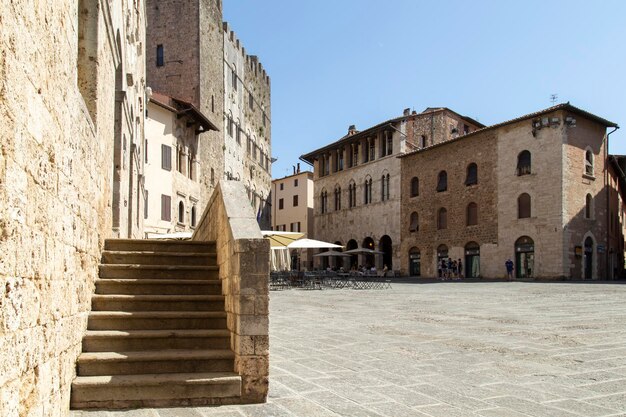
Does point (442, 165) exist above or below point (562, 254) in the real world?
above

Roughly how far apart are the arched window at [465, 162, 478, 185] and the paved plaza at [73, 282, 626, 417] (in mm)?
23432

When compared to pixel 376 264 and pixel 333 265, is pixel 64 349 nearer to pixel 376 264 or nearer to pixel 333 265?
pixel 376 264

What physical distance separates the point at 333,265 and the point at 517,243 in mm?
17821

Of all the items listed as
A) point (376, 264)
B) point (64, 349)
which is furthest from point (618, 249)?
point (64, 349)

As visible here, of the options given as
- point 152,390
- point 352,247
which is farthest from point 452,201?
point 152,390

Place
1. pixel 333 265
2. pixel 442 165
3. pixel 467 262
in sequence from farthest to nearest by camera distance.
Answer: pixel 333 265 → pixel 442 165 → pixel 467 262

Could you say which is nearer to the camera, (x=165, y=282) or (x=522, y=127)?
(x=165, y=282)

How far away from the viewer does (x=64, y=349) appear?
414cm

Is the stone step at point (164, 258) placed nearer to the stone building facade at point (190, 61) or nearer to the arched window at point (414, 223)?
the stone building facade at point (190, 61)

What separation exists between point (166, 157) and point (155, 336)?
24.3m

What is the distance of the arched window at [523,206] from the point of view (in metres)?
30.8

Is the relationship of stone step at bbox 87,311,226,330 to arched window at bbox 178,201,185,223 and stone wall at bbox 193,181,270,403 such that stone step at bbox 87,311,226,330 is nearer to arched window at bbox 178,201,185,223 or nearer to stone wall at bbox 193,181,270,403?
stone wall at bbox 193,181,270,403

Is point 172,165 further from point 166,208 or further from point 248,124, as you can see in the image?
point 248,124

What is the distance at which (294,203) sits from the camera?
5625 cm
